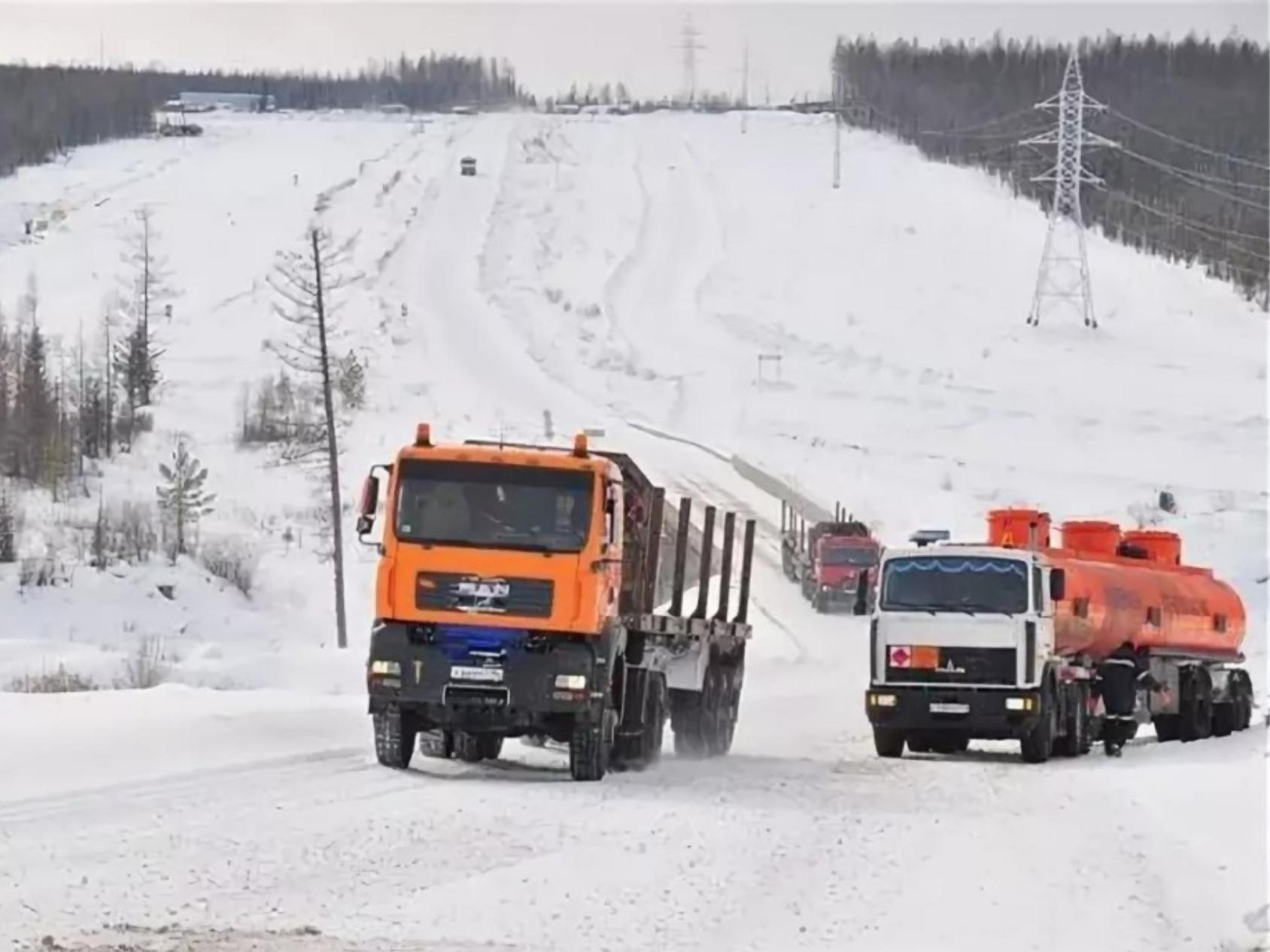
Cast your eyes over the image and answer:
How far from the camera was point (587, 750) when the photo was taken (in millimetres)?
20109

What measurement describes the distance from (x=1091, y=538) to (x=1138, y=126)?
116m

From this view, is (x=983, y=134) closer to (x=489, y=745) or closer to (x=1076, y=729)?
(x=1076, y=729)

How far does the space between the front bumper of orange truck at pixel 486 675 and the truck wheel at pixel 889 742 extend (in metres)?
6.83

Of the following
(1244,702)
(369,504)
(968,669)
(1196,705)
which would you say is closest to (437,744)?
(369,504)

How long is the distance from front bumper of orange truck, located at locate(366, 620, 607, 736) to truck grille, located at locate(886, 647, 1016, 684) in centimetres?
633

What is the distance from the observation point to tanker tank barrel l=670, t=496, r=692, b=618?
2444 cm

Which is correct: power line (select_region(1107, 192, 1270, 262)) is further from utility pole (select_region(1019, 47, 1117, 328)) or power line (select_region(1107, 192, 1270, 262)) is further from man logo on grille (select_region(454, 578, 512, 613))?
man logo on grille (select_region(454, 578, 512, 613))

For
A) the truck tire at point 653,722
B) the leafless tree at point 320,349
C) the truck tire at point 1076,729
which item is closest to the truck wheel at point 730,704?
the truck tire at point 653,722

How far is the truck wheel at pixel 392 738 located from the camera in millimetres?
20094

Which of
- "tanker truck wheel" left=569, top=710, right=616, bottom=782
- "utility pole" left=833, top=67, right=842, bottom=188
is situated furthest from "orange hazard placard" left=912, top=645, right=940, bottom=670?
"utility pole" left=833, top=67, right=842, bottom=188

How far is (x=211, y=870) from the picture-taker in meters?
13.3

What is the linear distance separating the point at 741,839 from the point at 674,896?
2.86 metres

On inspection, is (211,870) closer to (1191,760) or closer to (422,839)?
(422,839)

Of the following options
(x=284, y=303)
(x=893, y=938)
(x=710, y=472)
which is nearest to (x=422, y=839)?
(x=893, y=938)
